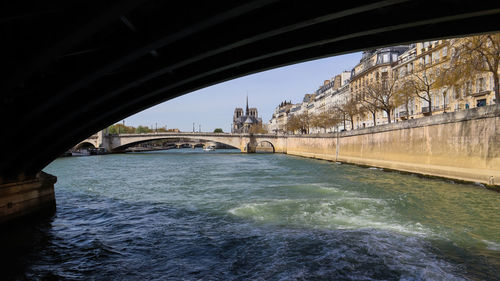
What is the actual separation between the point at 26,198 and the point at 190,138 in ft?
203

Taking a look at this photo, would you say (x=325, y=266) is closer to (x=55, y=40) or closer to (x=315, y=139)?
(x=55, y=40)

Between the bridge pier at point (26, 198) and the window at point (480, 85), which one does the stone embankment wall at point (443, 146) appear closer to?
the window at point (480, 85)

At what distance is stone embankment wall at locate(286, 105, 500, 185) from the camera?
1664 centimetres

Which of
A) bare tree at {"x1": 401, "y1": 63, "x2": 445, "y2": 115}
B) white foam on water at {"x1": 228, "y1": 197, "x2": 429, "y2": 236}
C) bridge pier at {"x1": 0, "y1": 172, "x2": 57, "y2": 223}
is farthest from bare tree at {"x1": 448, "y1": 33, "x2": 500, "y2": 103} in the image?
bridge pier at {"x1": 0, "y1": 172, "x2": 57, "y2": 223}

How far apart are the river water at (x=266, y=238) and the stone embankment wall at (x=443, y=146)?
8.10ft

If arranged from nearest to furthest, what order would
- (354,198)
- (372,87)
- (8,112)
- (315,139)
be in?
(8,112) → (354,198) → (372,87) → (315,139)

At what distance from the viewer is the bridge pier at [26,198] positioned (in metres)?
9.75

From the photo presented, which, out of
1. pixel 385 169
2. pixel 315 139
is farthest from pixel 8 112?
pixel 315 139

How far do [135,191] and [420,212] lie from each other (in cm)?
1397

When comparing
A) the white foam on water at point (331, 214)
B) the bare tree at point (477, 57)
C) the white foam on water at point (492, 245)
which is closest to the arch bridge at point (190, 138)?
the bare tree at point (477, 57)

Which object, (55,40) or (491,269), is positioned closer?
(55,40)

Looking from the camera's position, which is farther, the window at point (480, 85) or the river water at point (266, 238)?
the window at point (480, 85)

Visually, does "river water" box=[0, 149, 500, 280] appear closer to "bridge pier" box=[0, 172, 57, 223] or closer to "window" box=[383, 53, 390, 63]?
"bridge pier" box=[0, 172, 57, 223]

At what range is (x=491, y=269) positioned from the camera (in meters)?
6.16
